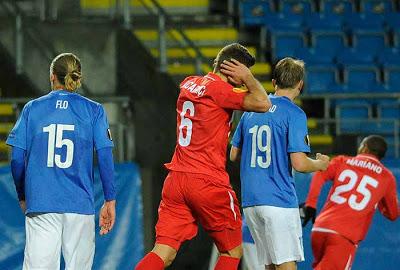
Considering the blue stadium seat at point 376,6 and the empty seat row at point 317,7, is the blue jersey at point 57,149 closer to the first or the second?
the empty seat row at point 317,7

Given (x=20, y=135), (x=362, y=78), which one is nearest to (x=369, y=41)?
(x=362, y=78)

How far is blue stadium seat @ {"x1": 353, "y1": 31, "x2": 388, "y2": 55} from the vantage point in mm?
15086

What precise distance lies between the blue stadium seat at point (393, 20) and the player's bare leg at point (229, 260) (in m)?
9.78

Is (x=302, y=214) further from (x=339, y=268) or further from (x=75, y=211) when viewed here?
(x=75, y=211)

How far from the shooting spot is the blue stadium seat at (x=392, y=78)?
14.4 meters

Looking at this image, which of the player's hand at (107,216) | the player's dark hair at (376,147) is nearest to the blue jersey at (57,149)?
the player's hand at (107,216)

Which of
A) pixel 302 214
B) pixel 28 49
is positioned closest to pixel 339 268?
pixel 302 214

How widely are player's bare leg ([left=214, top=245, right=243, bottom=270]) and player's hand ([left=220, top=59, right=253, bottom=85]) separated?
1.06 m

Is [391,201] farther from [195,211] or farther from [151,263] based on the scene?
[151,263]

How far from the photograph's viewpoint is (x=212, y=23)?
1494cm

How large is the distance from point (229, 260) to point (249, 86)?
110 cm

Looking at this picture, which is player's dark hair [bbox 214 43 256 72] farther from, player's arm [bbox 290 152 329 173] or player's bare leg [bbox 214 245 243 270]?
player's bare leg [bbox 214 245 243 270]

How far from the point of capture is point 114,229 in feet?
28.6

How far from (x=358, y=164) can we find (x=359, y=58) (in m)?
7.19
